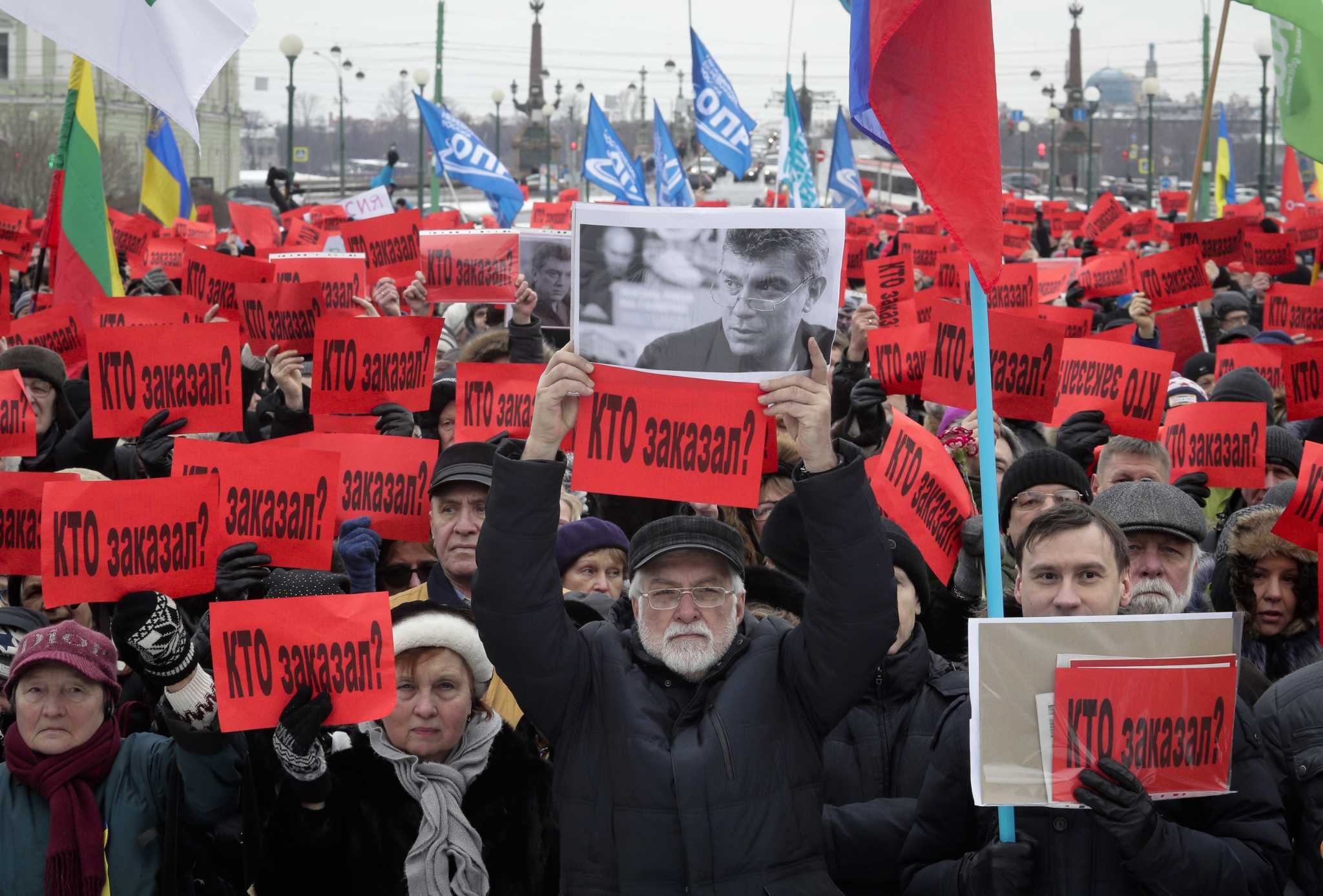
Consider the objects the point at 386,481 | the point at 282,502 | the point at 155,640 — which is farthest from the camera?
the point at 386,481

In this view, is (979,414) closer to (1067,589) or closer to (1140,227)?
(1067,589)

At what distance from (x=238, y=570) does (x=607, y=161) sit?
1173 centimetres

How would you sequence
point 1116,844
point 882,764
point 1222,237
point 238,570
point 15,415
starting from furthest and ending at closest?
1. point 1222,237
2. point 15,415
3. point 238,570
4. point 882,764
5. point 1116,844

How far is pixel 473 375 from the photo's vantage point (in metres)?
6.32

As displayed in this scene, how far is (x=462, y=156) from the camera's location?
15734 millimetres

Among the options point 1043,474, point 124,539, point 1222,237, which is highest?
point 1222,237

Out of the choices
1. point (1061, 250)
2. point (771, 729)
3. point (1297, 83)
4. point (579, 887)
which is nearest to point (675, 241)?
point (771, 729)

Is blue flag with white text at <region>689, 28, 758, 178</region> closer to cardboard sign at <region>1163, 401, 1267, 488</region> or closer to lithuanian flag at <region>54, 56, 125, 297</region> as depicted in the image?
lithuanian flag at <region>54, 56, 125, 297</region>

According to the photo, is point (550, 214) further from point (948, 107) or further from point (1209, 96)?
point (948, 107)

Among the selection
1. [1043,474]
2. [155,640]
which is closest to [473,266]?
[1043,474]

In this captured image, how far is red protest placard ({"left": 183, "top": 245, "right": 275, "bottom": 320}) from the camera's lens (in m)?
8.15

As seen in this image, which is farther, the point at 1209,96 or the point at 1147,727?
the point at 1209,96

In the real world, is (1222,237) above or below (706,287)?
above

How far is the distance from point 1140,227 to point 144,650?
16.0m
